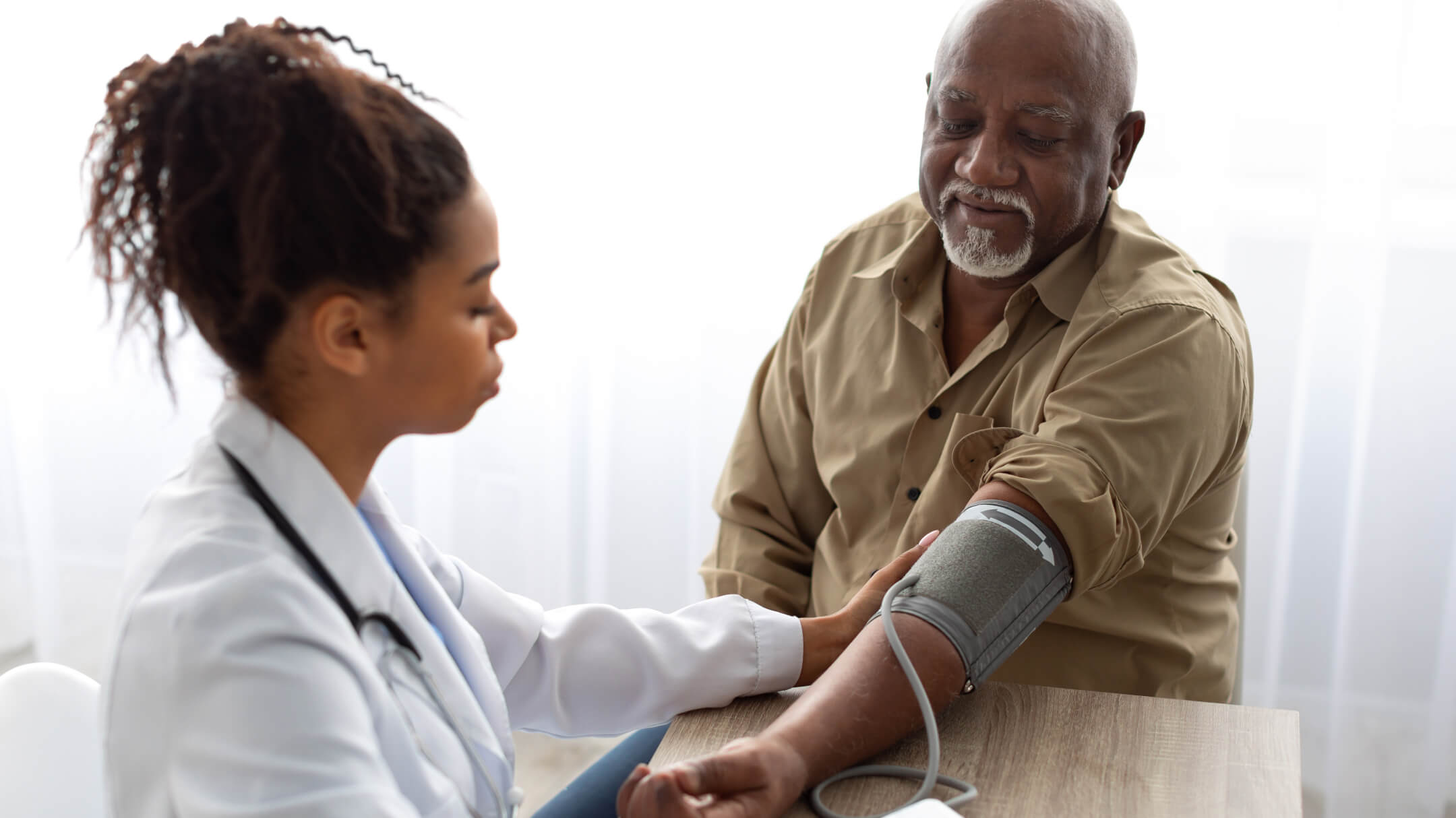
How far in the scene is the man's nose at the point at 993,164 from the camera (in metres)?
1.35

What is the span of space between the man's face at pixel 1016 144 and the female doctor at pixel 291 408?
696 mm

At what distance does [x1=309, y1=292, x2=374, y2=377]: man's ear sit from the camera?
77 cm

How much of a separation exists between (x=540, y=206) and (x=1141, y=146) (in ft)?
3.51

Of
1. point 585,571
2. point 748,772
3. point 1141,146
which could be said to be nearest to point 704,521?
point 585,571

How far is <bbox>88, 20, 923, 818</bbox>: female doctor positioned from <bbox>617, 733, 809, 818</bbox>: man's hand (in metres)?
0.12

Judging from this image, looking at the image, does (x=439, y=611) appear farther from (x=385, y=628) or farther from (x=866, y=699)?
(x=866, y=699)

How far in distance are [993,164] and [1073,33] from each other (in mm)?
163

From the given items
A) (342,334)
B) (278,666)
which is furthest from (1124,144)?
(278,666)

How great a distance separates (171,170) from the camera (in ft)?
2.40

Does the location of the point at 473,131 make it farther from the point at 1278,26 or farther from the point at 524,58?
the point at 1278,26

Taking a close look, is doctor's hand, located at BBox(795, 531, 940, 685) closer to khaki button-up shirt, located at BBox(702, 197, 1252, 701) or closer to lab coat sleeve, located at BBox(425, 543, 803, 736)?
lab coat sleeve, located at BBox(425, 543, 803, 736)

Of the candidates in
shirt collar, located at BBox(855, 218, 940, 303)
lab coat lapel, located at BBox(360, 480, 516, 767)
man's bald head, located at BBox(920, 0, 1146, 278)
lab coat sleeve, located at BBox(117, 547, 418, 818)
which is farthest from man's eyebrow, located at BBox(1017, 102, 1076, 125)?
lab coat sleeve, located at BBox(117, 547, 418, 818)

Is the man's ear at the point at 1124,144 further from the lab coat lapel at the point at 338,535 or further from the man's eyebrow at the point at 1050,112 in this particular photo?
the lab coat lapel at the point at 338,535

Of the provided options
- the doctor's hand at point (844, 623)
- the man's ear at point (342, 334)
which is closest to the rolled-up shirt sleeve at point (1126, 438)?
the doctor's hand at point (844, 623)
